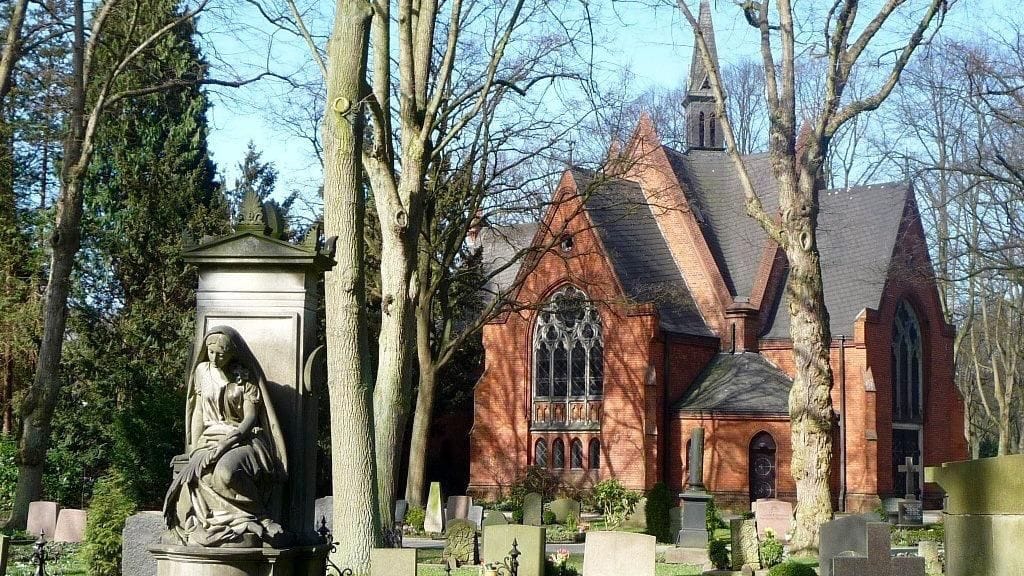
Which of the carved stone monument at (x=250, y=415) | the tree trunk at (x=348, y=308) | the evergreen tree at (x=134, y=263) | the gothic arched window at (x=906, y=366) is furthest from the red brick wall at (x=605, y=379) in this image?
the carved stone monument at (x=250, y=415)

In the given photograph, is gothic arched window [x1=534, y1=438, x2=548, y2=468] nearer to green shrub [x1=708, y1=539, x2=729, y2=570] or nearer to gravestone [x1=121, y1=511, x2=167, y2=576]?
green shrub [x1=708, y1=539, x2=729, y2=570]

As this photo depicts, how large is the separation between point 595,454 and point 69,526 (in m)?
18.2

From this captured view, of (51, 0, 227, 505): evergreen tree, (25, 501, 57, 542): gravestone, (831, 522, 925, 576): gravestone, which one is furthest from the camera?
(51, 0, 227, 505): evergreen tree

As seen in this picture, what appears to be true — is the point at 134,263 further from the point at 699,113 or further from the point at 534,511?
the point at 699,113

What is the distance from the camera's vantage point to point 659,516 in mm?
23781

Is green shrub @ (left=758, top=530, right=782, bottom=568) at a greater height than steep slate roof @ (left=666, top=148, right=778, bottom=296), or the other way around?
steep slate roof @ (left=666, top=148, right=778, bottom=296)

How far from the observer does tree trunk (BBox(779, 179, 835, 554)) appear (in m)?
19.8

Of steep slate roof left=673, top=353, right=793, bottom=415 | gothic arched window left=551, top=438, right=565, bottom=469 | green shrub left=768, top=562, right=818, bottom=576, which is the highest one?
steep slate roof left=673, top=353, right=793, bottom=415

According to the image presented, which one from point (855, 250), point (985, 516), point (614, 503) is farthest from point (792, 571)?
point (855, 250)

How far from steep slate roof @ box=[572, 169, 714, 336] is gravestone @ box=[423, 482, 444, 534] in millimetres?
10381

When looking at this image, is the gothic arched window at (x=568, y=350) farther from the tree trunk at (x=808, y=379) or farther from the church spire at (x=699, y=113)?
the tree trunk at (x=808, y=379)

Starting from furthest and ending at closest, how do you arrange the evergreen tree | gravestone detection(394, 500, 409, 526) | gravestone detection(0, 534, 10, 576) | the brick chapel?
the brick chapel, the evergreen tree, gravestone detection(394, 500, 409, 526), gravestone detection(0, 534, 10, 576)

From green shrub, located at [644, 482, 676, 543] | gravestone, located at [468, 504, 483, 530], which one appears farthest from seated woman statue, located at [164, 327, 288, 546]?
green shrub, located at [644, 482, 676, 543]

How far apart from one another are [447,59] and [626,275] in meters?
20.4
